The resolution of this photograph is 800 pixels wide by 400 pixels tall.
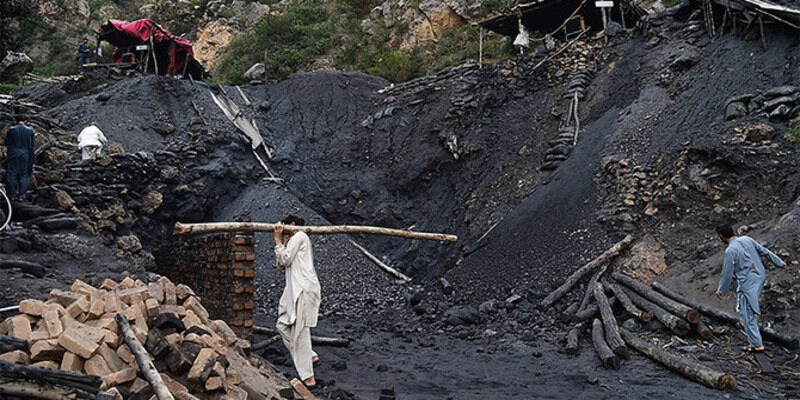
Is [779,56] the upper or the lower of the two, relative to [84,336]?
lower

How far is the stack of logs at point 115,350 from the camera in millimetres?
3258

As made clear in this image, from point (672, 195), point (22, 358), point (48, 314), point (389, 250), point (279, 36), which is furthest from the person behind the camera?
point (279, 36)

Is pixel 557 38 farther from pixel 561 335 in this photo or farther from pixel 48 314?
pixel 48 314

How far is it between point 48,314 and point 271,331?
4157 mm

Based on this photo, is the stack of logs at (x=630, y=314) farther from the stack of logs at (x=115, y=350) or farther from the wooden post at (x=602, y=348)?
the stack of logs at (x=115, y=350)

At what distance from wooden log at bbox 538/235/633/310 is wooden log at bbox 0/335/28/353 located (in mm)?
6650

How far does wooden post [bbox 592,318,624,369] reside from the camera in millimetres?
6387

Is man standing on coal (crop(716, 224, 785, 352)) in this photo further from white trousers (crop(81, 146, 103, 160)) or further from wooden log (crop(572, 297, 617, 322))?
white trousers (crop(81, 146, 103, 160))

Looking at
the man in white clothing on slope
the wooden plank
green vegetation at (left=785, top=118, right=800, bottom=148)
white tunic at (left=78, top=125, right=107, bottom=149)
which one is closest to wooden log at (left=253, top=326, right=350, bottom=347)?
the wooden plank

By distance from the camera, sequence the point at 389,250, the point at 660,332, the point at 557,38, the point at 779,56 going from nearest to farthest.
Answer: the point at 660,332
the point at 779,56
the point at 389,250
the point at 557,38

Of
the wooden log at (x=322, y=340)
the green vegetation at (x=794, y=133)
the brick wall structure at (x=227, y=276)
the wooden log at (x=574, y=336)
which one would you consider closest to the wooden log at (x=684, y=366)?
the wooden log at (x=574, y=336)

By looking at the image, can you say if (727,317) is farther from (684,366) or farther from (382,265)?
(382,265)

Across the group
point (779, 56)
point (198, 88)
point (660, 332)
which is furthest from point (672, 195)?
point (198, 88)

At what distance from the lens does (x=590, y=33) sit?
1750 cm
